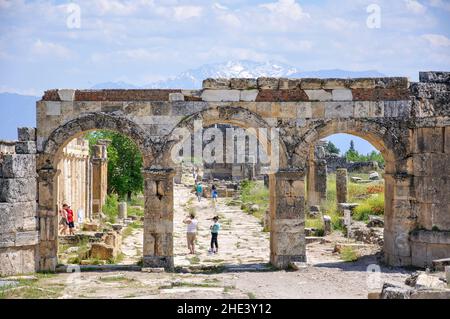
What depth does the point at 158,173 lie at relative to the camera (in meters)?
15.2

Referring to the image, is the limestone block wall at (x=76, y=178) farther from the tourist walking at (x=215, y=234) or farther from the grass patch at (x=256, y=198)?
the grass patch at (x=256, y=198)

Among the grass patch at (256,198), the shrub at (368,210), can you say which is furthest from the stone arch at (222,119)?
the grass patch at (256,198)

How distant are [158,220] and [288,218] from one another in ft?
9.70

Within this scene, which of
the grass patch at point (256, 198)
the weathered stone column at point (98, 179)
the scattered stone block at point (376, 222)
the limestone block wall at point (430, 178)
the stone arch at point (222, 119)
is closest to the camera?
the limestone block wall at point (430, 178)

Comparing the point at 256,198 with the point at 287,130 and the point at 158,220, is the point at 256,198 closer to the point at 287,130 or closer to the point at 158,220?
the point at 287,130

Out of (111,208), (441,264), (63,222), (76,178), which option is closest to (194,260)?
(63,222)

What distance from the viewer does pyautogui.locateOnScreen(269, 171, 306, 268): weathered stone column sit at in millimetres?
15328

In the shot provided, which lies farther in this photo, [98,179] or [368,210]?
[98,179]

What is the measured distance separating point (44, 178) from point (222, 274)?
179 inches

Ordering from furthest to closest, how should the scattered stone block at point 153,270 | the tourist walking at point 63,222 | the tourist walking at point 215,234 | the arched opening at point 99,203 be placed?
the tourist walking at point 63,222, the tourist walking at point 215,234, the arched opening at point 99,203, the scattered stone block at point 153,270

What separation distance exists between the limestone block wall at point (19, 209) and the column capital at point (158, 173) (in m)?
2.54

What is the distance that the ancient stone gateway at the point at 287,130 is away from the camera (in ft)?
49.8

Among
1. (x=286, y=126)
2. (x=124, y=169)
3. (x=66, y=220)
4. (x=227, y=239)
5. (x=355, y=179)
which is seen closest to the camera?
(x=286, y=126)
